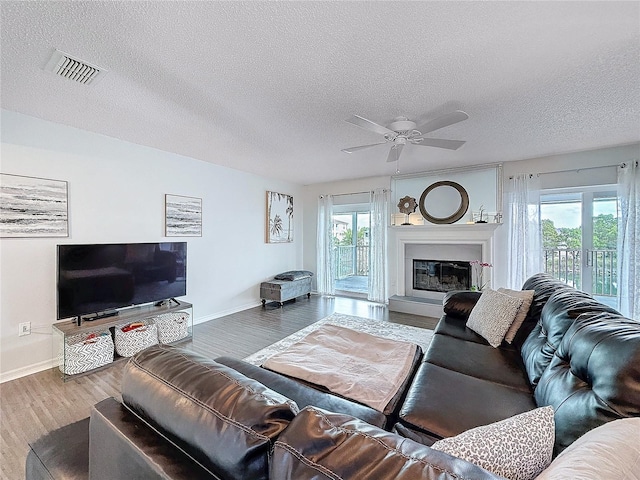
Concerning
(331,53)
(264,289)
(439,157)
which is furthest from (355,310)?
(331,53)

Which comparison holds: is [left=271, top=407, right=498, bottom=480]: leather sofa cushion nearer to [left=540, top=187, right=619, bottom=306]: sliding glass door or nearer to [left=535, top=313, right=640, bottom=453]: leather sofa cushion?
[left=535, top=313, right=640, bottom=453]: leather sofa cushion

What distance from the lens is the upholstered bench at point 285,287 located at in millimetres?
4910

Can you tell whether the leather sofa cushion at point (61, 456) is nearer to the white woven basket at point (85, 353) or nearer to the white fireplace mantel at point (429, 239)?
the white woven basket at point (85, 353)

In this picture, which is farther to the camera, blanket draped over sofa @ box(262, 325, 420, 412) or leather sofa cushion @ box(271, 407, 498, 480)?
blanket draped over sofa @ box(262, 325, 420, 412)

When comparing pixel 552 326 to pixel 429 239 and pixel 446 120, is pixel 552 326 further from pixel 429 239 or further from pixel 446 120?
pixel 429 239

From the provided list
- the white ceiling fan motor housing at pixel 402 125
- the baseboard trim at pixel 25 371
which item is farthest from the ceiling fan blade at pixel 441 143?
the baseboard trim at pixel 25 371

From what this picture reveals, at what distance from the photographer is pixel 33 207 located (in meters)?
2.61

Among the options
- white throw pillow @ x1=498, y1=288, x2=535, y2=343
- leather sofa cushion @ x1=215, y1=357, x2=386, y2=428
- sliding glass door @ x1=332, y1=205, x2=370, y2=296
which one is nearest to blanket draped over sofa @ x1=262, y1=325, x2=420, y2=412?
leather sofa cushion @ x1=215, y1=357, x2=386, y2=428

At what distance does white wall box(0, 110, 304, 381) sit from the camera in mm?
2533

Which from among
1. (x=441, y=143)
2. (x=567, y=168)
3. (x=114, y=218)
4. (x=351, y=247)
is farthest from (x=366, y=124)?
(x=351, y=247)

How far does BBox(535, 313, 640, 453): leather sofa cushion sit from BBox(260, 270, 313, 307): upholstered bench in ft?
13.0

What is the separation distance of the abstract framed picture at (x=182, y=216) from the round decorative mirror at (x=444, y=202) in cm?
373

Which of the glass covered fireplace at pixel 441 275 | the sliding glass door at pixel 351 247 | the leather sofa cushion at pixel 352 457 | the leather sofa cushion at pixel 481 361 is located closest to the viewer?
the leather sofa cushion at pixel 352 457

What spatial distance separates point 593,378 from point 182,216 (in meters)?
4.17
